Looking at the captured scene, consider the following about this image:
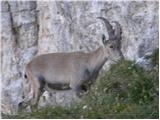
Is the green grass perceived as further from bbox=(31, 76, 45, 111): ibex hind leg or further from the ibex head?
bbox=(31, 76, 45, 111): ibex hind leg

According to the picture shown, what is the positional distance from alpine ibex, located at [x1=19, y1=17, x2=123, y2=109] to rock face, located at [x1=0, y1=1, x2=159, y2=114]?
0.45m

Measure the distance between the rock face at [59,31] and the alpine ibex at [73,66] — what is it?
1.48 ft

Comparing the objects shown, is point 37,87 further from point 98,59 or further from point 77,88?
point 98,59

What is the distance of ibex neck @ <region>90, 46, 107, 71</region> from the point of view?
12.3m

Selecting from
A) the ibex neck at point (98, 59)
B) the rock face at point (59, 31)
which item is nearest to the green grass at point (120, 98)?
the ibex neck at point (98, 59)

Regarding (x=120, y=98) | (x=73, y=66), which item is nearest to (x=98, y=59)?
(x=73, y=66)

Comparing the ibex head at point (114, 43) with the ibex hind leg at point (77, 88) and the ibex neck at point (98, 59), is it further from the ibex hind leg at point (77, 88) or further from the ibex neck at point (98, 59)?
the ibex hind leg at point (77, 88)

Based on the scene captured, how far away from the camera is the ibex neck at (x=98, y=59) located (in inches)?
483

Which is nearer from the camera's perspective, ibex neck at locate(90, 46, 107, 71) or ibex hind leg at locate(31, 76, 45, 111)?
ibex neck at locate(90, 46, 107, 71)

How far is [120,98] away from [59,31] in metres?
5.52

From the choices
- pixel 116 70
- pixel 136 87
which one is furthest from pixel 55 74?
pixel 136 87

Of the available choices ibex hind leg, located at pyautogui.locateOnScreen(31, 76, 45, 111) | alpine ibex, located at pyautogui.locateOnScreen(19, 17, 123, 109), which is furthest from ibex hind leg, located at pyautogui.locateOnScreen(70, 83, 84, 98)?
ibex hind leg, located at pyautogui.locateOnScreen(31, 76, 45, 111)

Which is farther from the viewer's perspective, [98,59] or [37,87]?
[37,87]

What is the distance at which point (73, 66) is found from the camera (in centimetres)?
1230
